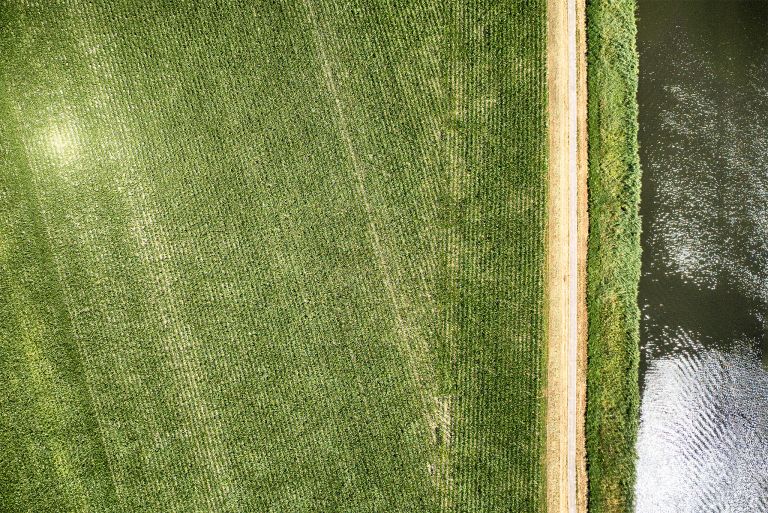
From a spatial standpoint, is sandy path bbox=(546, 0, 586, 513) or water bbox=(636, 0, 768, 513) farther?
water bbox=(636, 0, 768, 513)

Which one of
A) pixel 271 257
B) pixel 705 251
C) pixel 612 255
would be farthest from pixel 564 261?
pixel 271 257

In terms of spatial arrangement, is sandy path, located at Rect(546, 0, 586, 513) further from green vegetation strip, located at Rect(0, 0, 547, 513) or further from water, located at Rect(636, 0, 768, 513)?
water, located at Rect(636, 0, 768, 513)

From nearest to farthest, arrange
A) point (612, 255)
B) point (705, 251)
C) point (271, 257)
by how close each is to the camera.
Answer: point (271, 257) < point (612, 255) < point (705, 251)

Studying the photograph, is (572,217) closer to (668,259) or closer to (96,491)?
(668,259)

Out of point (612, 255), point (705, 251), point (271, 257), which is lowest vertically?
point (705, 251)

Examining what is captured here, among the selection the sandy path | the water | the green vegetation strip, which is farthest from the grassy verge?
the green vegetation strip

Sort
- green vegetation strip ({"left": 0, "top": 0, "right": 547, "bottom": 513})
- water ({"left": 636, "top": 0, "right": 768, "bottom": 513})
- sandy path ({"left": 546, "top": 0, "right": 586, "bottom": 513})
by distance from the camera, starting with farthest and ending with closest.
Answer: water ({"left": 636, "top": 0, "right": 768, "bottom": 513}) < sandy path ({"left": 546, "top": 0, "right": 586, "bottom": 513}) < green vegetation strip ({"left": 0, "top": 0, "right": 547, "bottom": 513})

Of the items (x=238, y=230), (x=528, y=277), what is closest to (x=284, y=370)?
(x=238, y=230)

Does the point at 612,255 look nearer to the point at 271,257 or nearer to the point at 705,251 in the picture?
the point at 705,251
